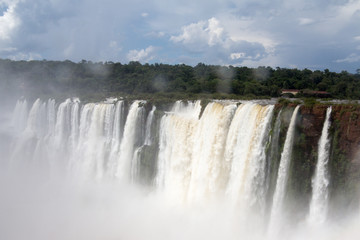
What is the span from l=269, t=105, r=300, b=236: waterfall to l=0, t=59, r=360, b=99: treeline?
11.5 meters

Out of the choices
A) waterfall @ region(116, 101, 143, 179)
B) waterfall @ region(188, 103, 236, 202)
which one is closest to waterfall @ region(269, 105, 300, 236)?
waterfall @ region(188, 103, 236, 202)

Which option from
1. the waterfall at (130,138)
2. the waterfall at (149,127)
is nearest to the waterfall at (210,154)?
the waterfall at (149,127)

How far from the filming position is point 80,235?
1277 cm

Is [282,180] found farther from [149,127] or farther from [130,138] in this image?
[130,138]

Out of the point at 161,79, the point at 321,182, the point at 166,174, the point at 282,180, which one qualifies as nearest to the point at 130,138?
the point at 166,174

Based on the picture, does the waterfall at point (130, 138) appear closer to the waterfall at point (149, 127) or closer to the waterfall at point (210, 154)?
the waterfall at point (149, 127)

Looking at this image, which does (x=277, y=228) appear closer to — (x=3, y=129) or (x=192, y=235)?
(x=192, y=235)

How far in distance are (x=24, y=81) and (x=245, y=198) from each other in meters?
44.4

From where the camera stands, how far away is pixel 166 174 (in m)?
14.8

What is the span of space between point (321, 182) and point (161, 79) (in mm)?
29678

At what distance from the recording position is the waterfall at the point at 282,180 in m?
9.59

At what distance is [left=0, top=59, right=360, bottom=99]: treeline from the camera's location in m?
24.5

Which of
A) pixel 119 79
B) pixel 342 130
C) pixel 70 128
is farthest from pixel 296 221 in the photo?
pixel 119 79

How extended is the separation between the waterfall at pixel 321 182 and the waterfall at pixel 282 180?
0.81 meters
